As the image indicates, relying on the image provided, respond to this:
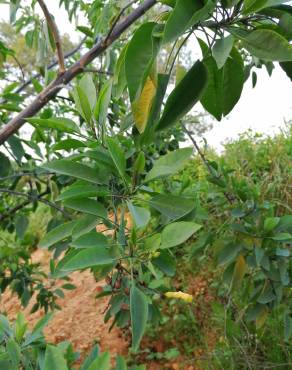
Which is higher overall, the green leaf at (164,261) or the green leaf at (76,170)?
the green leaf at (76,170)

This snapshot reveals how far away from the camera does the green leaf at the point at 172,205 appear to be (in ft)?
1.70

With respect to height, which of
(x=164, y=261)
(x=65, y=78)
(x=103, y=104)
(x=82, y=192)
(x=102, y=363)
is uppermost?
(x=65, y=78)

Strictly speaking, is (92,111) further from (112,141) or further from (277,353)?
(277,353)

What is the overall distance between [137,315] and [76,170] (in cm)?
20

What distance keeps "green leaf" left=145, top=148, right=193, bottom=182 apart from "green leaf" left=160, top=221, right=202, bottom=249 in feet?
Result: 0.20

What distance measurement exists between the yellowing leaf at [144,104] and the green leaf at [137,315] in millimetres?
182

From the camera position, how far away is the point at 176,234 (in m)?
0.50

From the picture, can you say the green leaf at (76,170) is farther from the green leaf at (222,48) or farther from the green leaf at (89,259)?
the green leaf at (222,48)

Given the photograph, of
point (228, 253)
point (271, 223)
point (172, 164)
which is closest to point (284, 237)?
point (271, 223)

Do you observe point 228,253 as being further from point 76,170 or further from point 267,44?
point 267,44

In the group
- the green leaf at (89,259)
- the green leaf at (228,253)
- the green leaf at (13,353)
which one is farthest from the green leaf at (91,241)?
the green leaf at (228,253)

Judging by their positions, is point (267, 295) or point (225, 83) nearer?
point (225, 83)

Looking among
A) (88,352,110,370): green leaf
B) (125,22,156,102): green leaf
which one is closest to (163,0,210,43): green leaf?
(125,22,156,102): green leaf

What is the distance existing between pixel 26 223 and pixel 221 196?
62 centimetres
